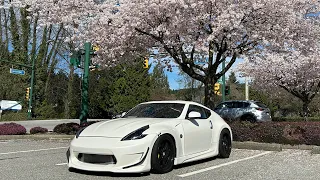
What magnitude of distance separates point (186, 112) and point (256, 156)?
272 cm

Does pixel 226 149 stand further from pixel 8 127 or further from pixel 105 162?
pixel 8 127

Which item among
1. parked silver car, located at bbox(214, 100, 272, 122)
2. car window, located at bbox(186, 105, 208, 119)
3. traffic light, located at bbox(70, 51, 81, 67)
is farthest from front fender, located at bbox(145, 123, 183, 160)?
parked silver car, located at bbox(214, 100, 272, 122)

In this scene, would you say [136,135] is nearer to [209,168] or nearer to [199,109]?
[209,168]

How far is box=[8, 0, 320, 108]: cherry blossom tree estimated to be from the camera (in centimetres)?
1184

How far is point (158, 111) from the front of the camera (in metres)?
7.64

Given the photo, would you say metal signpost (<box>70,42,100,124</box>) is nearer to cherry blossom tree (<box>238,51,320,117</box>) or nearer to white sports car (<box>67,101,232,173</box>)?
white sports car (<box>67,101,232,173</box>)

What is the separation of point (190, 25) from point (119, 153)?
726 cm

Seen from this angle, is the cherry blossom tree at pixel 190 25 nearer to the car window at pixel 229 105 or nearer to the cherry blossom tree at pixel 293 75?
the car window at pixel 229 105

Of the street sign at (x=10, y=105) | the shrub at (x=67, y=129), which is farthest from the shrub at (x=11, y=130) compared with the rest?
the street sign at (x=10, y=105)

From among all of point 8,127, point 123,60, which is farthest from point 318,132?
point 8,127

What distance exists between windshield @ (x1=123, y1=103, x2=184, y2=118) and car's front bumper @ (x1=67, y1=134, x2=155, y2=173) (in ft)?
4.12

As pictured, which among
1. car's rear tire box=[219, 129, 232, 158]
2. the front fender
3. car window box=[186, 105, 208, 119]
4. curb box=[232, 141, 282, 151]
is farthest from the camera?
curb box=[232, 141, 282, 151]

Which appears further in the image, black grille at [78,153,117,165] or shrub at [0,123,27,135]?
shrub at [0,123,27,135]

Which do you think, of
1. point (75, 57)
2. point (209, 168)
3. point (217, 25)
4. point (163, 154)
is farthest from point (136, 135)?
point (75, 57)
